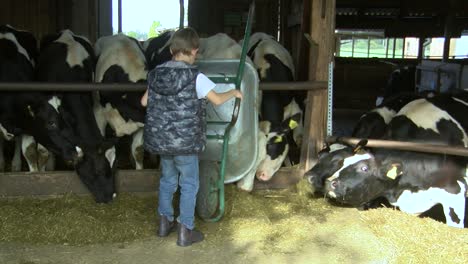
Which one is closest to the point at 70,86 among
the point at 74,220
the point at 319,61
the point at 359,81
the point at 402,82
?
the point at 74,220

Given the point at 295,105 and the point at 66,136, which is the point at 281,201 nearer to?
the point at 295,105

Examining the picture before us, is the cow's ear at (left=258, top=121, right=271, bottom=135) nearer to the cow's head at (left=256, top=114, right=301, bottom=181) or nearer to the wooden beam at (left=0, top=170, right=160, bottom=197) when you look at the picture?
the cow's head at (left=256, top=114, right=301, bottom=181)

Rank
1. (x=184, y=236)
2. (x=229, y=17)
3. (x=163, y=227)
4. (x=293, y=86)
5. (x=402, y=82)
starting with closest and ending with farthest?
(x=184, y=236)
(x=163, y=227)
(x=293, y=86)
(x=229, y=17)
(x=402, y=82)

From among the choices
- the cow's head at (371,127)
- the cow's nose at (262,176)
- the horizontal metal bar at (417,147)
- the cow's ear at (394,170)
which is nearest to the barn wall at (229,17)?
the cow's head at (371,127)

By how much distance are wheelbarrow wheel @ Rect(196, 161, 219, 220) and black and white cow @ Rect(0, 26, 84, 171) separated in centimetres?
132

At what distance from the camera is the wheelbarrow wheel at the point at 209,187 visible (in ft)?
13.1

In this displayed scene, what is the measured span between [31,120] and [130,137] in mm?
1183

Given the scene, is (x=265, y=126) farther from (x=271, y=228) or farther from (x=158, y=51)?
(x=158, y=51)

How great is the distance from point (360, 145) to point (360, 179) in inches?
11.2

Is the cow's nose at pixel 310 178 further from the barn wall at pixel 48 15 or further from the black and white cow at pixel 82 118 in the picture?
the barn wall at pixel 48 15

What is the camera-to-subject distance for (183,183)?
364cm

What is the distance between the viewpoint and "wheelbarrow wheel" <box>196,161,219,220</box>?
4000 mm

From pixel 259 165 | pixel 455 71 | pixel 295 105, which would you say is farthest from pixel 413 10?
pixel 259 165

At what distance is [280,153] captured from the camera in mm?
5289
